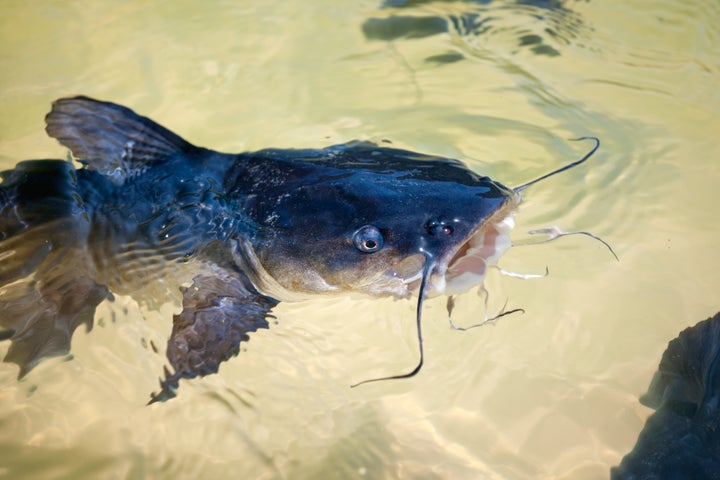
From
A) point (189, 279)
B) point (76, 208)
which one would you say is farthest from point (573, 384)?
point (76, 208)

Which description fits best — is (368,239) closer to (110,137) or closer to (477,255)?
(477,255)

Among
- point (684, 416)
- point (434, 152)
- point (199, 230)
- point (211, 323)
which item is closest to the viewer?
point (684, 416)

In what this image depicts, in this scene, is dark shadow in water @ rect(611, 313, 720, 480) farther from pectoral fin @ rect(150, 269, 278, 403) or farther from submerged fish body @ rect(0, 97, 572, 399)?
pectoral fin @ rect(150, 269, 278, 403)

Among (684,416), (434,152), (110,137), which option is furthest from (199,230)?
(684,416)

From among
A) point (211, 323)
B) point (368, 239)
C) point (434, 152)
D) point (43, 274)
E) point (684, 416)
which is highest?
point (368, 239)

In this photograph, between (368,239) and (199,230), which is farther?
(199,230)

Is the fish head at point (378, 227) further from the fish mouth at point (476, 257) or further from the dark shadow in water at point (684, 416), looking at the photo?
the dark shadow in water at point (684, 416)

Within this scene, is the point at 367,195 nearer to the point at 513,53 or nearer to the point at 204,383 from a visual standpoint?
the point at 204,383

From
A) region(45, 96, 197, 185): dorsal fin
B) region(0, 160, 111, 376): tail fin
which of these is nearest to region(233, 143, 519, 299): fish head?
region(45, 96, 197, 185): dorsal fin
